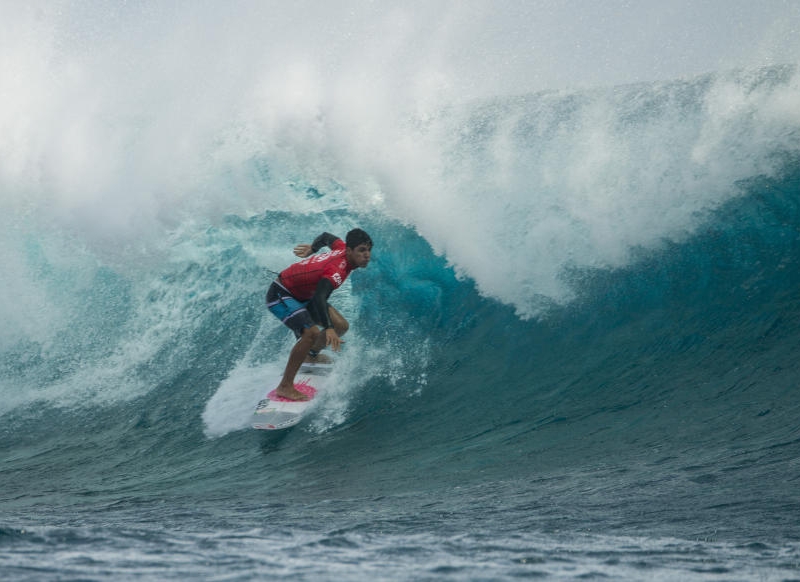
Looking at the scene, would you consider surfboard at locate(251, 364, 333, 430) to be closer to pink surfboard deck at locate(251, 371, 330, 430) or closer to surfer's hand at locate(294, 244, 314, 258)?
pink surfboard deck at locate(251, 371, 330, 430)

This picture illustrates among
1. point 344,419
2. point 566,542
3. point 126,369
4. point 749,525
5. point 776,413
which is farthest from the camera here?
point 126,369

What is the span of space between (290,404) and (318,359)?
0.72m

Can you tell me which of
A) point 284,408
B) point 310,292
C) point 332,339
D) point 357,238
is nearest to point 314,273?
point 310,292

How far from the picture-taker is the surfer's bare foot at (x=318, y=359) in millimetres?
7426

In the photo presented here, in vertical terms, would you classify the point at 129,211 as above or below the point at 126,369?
above

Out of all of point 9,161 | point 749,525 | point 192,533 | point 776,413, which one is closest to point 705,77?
point 776,413

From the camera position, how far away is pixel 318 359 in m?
7.46

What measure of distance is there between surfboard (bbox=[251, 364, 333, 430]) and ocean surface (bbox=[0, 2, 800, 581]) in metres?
0.14

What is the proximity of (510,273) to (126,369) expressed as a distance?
3.86 meters

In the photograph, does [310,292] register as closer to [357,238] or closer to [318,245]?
[318,245]

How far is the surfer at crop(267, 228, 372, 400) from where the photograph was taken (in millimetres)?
6594

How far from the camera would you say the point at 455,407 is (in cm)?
675

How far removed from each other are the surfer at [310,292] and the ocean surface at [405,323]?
20.0 inches

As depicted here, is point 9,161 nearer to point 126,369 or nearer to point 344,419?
point 126,369
